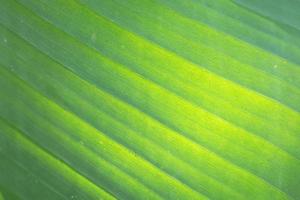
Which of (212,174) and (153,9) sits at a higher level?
(153,9)

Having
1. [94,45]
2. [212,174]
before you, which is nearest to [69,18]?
[94,45]

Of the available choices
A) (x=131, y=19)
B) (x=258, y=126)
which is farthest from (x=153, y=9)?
(x=258, y=126)

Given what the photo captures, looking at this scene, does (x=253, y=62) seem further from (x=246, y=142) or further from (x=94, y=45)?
(x=94, y=45)

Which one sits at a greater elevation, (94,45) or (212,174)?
(94,45)

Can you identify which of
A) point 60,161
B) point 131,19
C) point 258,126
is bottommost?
point 60,161

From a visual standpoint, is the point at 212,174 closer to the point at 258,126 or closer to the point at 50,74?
the point at 258,126
